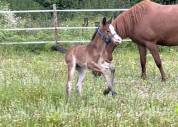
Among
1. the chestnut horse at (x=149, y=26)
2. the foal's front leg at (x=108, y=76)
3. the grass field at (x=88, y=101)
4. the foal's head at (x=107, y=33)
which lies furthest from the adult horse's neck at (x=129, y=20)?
the foal's front leg at (x=108, y=76)

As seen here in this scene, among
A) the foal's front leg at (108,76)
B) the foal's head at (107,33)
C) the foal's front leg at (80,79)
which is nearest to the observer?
the foal's front leg at (108,76)

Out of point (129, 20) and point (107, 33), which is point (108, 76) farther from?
point (129, 20)

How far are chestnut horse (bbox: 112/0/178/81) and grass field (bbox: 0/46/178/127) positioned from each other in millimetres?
637

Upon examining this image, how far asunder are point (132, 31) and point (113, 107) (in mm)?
4098

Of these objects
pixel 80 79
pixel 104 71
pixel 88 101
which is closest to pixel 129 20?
pixel 80 79

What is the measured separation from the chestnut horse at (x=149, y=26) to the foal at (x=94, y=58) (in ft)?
Result: 7.30

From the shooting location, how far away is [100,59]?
8.73 m

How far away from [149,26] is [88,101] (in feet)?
12.6

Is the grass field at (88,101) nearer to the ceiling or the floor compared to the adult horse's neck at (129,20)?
nearer to the floor

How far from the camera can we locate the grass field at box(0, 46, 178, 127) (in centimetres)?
657

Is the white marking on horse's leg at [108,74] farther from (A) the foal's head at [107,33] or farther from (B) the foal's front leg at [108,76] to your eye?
(A) the foal's head at [107,33]

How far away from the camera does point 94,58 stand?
8.66 m

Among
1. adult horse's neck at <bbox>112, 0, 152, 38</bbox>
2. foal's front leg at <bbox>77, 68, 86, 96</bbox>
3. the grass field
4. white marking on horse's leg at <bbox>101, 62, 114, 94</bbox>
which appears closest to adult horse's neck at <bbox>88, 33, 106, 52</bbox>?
white marking on horse's leg at <bbox>101, 62, 114, 94</bbox>

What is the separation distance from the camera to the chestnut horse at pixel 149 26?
1125 centimetres
